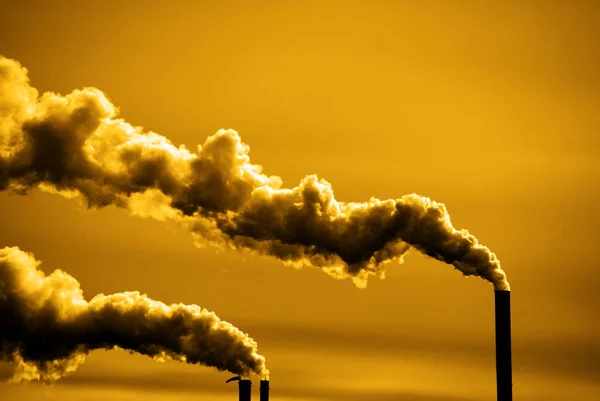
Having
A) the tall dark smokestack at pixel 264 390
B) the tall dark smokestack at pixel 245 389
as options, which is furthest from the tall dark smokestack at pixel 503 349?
the tall dark smokestack at pixel 245 389

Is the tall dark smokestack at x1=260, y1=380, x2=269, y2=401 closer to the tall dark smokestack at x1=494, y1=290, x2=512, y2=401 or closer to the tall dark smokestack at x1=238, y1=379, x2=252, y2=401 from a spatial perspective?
the tall dark smokestack at x1=238, y1=379, x2=252, y2=401

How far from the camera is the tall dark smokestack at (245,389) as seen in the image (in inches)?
3044

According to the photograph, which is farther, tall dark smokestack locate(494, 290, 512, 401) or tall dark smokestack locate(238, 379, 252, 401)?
tall dark smokestack locate(238, 379, 252, 401)

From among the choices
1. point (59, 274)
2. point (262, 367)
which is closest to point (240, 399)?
point (262, 367)

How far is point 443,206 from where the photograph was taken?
7012cm

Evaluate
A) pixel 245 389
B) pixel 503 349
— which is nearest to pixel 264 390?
pixel 245 389

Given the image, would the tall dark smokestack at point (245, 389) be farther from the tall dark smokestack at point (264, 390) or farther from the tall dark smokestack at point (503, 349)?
the tall dark smokestack at point (503, 349)

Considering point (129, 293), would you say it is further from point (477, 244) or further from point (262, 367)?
point (477, 244)

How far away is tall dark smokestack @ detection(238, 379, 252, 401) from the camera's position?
7731 cm

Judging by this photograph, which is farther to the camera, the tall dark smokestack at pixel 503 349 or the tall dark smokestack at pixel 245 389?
the tall dark smokestack at pixel 245 389

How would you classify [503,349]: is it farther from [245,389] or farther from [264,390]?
[245,389]

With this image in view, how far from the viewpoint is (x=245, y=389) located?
7781cm

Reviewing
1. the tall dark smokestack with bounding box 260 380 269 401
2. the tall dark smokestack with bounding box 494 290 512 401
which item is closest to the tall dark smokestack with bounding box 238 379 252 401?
the tall dark smokestack with bounding box 260 380 269 401

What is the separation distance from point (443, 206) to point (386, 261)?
3.19 m
